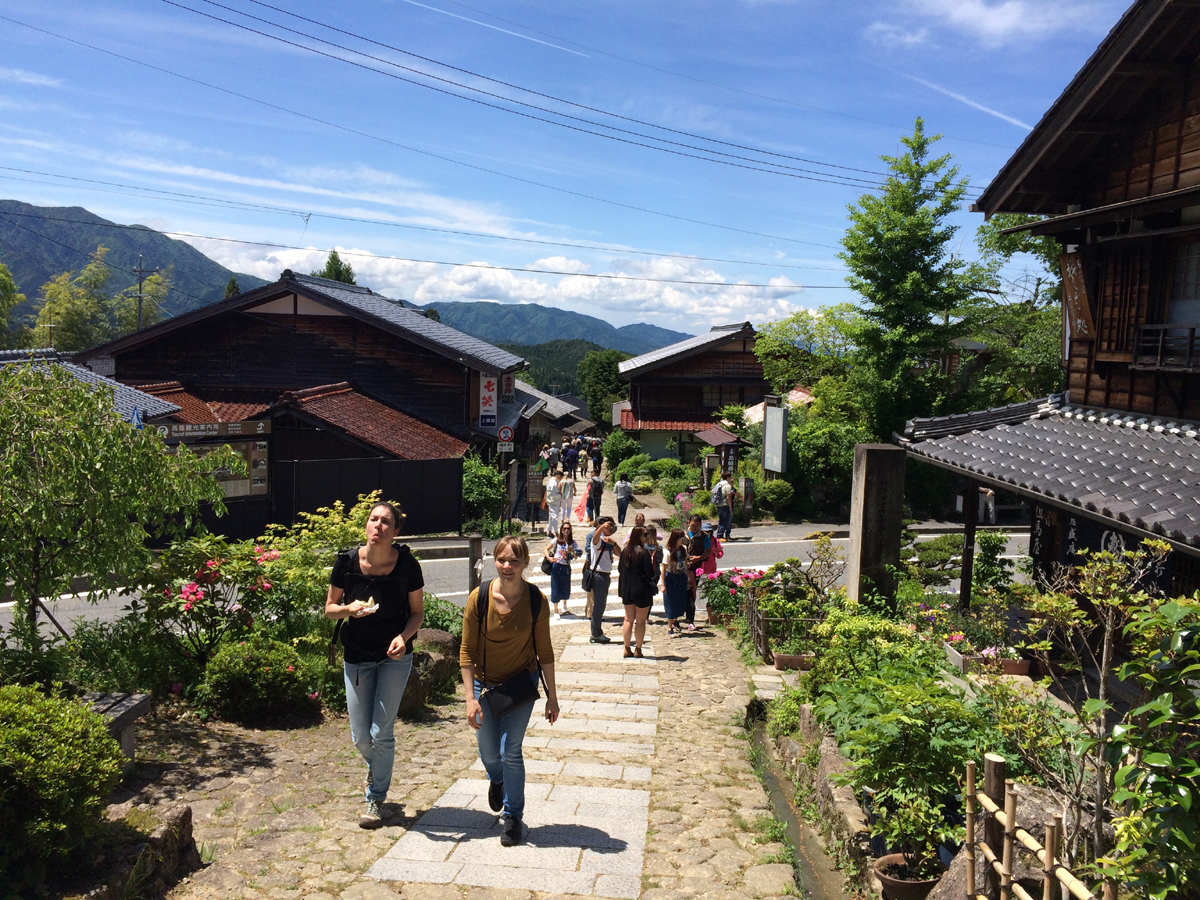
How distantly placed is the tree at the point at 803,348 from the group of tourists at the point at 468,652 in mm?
31619

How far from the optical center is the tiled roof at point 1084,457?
6.82 m

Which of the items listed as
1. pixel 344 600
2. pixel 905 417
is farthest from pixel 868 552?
pixel 905 417

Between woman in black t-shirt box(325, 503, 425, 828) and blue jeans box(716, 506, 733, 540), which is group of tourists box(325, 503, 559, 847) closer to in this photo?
woman in black t-shirt box(325, 503, 425, 828)

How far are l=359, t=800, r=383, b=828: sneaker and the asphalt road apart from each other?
27.0 ft

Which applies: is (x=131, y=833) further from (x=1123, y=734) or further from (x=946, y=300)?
(x=946, y=300)

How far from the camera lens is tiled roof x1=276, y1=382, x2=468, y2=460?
22812mm

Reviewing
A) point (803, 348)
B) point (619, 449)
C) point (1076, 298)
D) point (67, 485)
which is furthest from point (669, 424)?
point (67, 485)

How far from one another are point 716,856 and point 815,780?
4.45 feet

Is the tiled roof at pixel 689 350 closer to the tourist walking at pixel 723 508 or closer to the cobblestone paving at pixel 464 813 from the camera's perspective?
the tourist walking at pixel 723 508

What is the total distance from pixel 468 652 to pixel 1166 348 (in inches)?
306

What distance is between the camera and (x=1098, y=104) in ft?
30.5

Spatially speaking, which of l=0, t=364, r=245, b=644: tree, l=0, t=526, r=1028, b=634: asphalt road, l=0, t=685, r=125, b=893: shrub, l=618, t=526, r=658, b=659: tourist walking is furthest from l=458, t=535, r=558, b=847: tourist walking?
l=0, t=526, r=1028, b=634: asphalt road

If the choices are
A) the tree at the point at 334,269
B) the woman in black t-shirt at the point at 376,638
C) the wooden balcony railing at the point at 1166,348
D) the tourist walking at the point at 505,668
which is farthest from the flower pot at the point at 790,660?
the tree at the point at 334,269

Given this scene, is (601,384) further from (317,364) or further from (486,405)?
(317,364)
